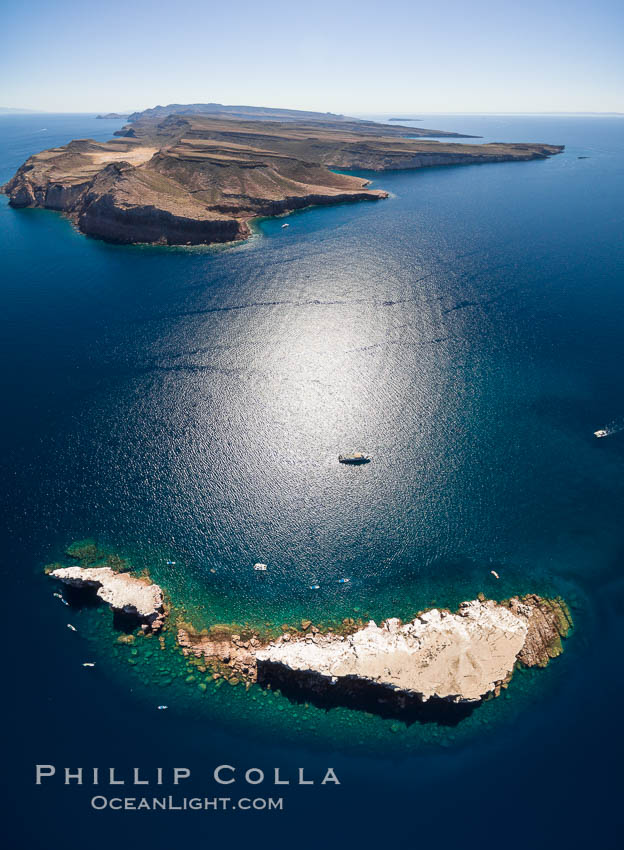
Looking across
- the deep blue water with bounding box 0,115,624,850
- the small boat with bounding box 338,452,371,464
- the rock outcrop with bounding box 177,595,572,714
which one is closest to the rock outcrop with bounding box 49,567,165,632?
the deep blue water with bounding box 0,115,624,850

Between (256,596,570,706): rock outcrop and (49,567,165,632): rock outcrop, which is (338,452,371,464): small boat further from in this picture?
(49,567,165,632): rock outcrop

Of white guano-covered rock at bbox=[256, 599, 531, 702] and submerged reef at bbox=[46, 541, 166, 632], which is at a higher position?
submerged reef at bbox=[46, 541, 166, 632]

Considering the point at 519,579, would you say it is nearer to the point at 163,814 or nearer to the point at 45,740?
the point at 163,814

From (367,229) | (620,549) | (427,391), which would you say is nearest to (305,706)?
(620,549)

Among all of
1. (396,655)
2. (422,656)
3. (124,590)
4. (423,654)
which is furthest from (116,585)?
(423,654)

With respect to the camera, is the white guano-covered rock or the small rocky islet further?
the small rocky islet

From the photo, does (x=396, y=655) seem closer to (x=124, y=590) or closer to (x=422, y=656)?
(x=422, y=656)
